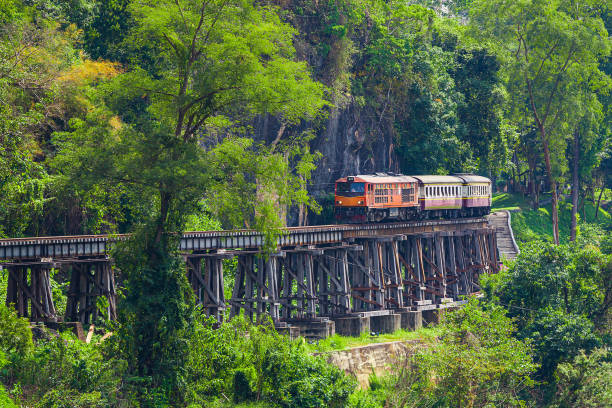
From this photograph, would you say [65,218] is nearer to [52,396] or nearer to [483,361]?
[52,396]

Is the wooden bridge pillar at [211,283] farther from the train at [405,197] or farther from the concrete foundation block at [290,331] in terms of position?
the train at [405,197]

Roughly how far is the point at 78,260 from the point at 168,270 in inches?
226

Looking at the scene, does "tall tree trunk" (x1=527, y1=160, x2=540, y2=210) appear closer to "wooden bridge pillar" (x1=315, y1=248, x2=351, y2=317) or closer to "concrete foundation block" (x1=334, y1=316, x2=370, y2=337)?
"wooden bridge pillar" (x1=315, y1=248, x2=351, y2=317)

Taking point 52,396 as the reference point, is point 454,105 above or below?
above

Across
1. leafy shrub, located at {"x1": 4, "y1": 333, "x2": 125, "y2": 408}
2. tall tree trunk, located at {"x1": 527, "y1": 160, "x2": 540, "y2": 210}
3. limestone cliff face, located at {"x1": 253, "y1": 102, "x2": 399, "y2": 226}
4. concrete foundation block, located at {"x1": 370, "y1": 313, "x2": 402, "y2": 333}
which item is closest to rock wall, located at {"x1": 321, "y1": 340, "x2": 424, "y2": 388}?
concrete foundation block, located at {"x1": 370, "y1": 313, "x2": 402, "y2": 333}

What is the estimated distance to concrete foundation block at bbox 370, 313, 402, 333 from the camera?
43219 millimetres

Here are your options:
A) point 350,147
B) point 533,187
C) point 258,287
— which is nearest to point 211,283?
point 258,287

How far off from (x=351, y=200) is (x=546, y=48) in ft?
90.4

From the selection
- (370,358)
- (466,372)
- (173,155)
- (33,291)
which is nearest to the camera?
(173,155)

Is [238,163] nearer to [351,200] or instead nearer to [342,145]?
[351,200]

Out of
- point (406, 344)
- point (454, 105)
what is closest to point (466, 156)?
point (454, 105)

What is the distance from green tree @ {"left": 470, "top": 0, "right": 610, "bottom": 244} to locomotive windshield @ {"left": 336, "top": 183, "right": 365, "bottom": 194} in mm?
24895

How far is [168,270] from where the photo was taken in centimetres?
2642

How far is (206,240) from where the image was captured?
34250 mm
